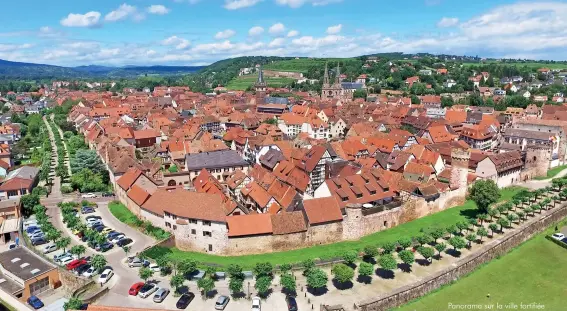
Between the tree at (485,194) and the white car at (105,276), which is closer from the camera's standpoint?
the white car at (105,276)

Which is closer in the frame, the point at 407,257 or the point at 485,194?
the point at 407,257

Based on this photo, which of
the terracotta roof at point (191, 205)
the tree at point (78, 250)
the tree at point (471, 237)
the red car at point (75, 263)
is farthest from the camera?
the tree at point (471, 237)

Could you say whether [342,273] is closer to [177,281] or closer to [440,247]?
→ [440,247]

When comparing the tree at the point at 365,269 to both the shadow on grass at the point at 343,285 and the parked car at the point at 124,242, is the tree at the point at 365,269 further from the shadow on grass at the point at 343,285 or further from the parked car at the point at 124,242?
the parked car at the point at 124,242

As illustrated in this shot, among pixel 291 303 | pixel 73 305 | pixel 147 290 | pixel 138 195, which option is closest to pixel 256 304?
pixel 291 303

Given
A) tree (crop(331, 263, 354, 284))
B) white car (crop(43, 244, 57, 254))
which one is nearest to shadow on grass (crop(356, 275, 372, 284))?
tree (crop(331, 263, 354, 284))

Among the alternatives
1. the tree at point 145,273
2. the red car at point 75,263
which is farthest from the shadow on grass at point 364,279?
the red car at point 75,263

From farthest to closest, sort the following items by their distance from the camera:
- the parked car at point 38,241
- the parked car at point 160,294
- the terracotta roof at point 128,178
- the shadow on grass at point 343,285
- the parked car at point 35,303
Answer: the terracotta roof at point 128,178 < the parked car at point 38,241 < the shadow on grass at point 343,285 < the parked car at point 35,303 < the parked car at point 160,294
